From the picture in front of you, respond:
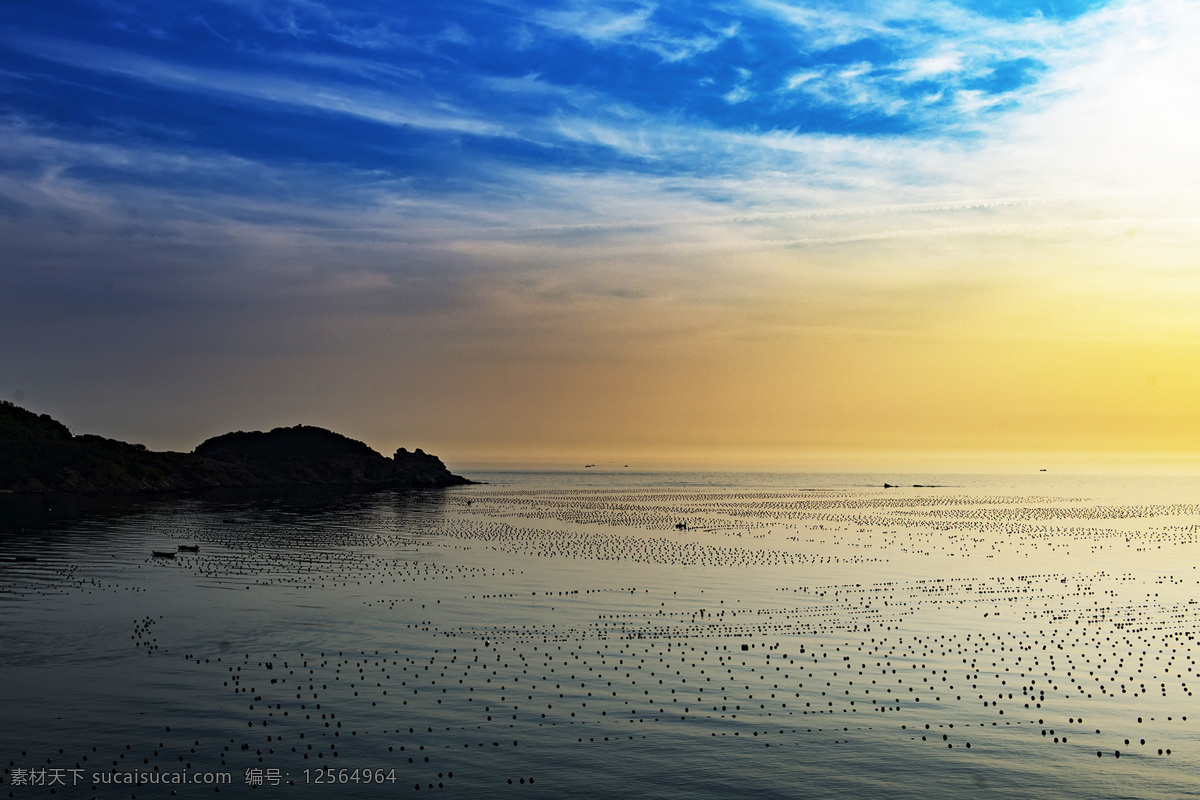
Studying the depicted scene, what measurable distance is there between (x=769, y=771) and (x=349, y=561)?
5509 centimetres

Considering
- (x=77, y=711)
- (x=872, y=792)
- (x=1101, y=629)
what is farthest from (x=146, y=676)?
(x=1101, y=629)

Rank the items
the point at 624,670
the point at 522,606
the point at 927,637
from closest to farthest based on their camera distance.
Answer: the point at 624,670 < the point at 927,637 < the point at 522,606

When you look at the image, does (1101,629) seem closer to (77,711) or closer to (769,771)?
(769,771)

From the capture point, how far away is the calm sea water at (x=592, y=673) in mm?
25594

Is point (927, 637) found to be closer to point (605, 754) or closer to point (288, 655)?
point (605, 754)

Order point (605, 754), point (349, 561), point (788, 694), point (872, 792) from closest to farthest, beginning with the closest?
point (872, 792) < point (605, 754) < point (788, 694) < point (349, 561)

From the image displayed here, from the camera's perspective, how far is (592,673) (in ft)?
120

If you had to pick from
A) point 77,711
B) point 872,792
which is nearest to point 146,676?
point 77,711

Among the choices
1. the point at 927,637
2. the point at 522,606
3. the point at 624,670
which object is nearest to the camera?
the point at 624,670

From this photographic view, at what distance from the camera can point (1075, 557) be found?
82.1m

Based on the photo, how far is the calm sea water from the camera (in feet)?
84.0

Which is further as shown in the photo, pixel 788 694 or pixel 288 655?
pixel 288 655

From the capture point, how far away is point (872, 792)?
24.5 metres

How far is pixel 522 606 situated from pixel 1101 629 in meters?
32.5
